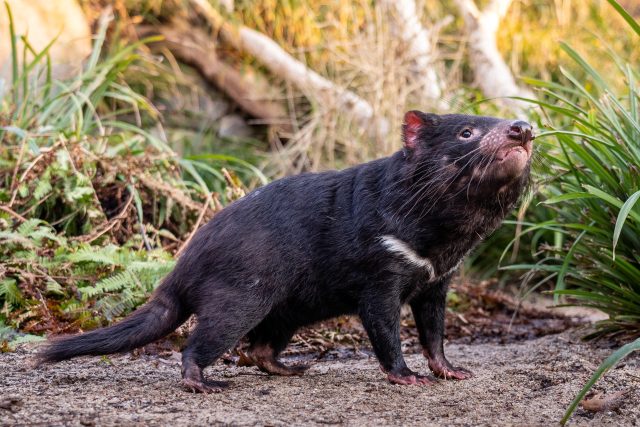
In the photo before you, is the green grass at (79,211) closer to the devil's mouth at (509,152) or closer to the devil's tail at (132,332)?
the devil's tail at (132,332)

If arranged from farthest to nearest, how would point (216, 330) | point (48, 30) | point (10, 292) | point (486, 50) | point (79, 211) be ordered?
point (486, 50) < point (48, 30) < point (79, 211) < point (10, 292) < point (216, 330)

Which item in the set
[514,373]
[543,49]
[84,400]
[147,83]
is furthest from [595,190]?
[543,49]

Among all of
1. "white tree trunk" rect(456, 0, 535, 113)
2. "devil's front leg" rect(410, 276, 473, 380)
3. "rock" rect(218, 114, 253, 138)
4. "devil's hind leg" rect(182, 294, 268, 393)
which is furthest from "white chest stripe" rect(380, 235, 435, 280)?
"rock" rect(218, 114, 253, 138)

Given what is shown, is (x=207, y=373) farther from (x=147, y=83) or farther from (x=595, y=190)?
(x=147, y=83)

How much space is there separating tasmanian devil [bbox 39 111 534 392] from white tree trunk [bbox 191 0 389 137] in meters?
3.41

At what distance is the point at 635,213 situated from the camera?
3.08 metres

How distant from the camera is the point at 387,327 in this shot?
2.82 m

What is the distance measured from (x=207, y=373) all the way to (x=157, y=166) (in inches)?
79.3

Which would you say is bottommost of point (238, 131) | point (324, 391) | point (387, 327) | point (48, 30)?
point (324, 391)

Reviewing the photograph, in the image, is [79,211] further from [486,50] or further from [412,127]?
[486,50]

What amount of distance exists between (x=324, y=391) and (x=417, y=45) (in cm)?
455

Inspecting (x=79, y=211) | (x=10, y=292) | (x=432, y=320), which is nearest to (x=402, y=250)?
(x=432, y=320)

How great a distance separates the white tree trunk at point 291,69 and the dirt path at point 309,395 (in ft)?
11.4

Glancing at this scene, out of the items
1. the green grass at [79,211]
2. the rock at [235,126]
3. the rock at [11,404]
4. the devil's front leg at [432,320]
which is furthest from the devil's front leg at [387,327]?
the rock at [235,126]
